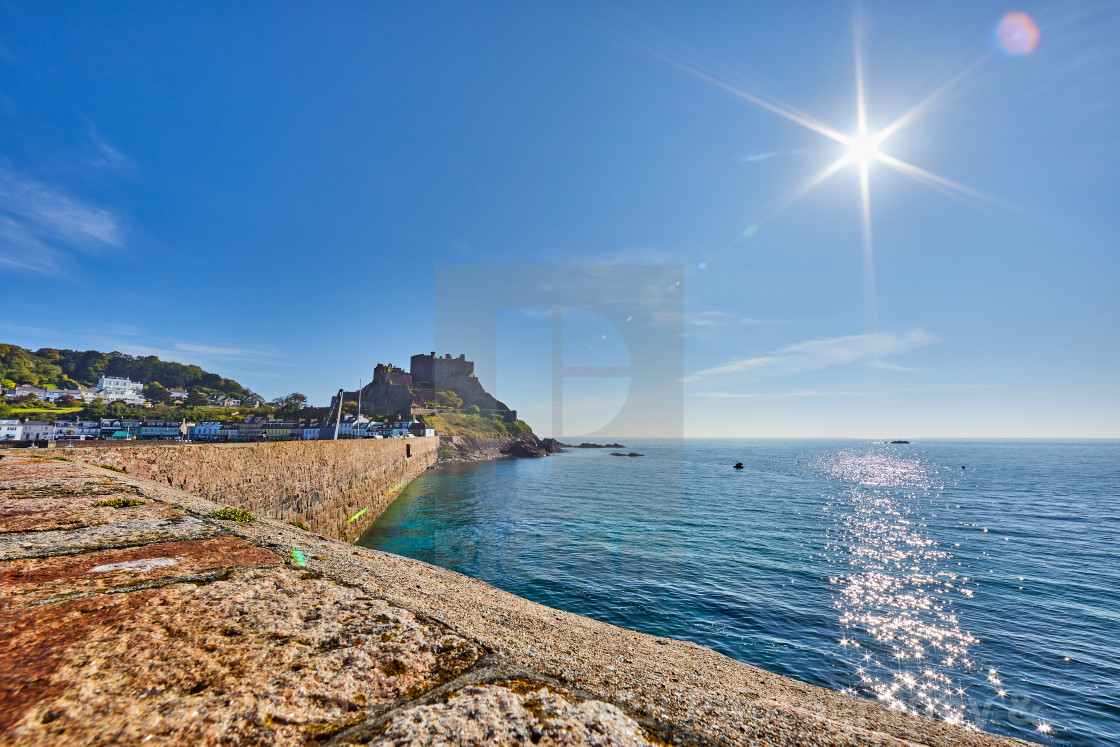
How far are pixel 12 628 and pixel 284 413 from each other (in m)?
120

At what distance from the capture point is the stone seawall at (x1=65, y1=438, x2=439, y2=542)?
13.9 meters

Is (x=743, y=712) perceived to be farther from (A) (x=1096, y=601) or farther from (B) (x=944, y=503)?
(B) (x=944, y=503)

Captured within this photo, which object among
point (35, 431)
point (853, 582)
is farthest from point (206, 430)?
point (853, 582)

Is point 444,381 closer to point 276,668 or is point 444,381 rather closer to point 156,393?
point 156,393

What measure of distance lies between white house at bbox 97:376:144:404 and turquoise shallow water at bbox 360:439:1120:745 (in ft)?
437

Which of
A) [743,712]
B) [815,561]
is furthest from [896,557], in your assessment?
[743,712]

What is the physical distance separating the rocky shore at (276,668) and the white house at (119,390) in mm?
160930

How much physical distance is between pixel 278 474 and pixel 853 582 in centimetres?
2886

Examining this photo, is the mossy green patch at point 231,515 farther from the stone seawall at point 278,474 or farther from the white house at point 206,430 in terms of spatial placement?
the white house at point 206,430

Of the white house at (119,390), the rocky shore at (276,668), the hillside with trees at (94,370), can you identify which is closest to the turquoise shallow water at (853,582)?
the rocky shore at (276,668)

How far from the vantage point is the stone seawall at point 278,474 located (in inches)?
548

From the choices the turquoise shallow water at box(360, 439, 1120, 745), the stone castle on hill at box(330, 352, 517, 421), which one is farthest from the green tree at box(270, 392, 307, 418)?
the turquoise shallow water at box(360, 439, 1120, 745)

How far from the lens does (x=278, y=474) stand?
62.9ft

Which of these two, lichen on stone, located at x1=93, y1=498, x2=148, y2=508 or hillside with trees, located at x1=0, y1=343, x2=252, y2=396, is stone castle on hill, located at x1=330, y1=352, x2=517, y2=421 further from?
lichen on stone, located at x1=93, y1=498, x2=148, y2=508
